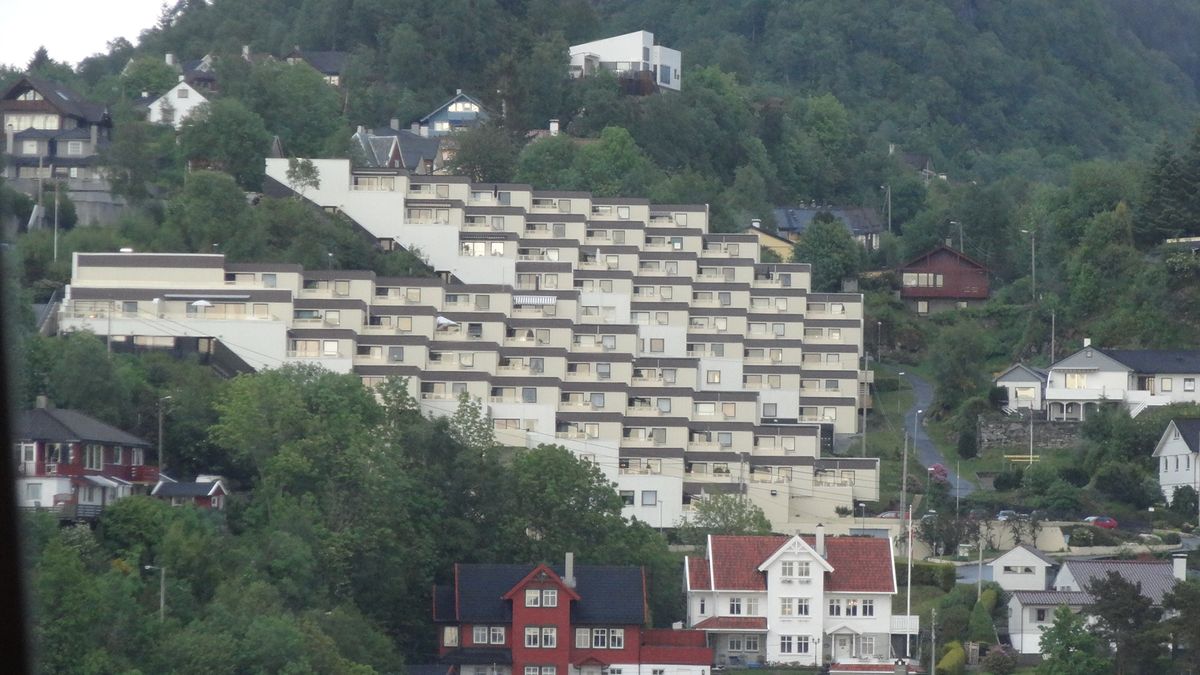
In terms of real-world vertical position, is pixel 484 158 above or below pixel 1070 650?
above

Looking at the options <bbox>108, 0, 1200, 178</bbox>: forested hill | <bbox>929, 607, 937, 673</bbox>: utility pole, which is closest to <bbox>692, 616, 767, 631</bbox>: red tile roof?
<bbox>929, 607, 937, 673</bbox>: utility pole

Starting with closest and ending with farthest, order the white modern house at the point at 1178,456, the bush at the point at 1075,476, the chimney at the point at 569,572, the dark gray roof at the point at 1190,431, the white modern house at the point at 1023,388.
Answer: the chimney at the point at 569,572
the white modern house at the point at 1178,456
the dark gray roof at the point at 1190,431
the bush at the point at 1075,476
the white modern house at the point at 1023,388

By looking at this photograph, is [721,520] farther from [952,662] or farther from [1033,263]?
[1033,263]

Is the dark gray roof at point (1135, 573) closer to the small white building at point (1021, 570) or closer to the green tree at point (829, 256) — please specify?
the small white building at point (1021, 570)

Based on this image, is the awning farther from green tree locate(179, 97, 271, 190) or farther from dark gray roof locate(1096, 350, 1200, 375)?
dark gray roof locate(1096, 350, 1200, 375)

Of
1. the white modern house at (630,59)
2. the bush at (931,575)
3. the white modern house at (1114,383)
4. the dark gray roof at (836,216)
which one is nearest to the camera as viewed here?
the bush at (931,575)

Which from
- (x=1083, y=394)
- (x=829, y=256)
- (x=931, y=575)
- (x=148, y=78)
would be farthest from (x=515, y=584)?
(x=148, y=78)

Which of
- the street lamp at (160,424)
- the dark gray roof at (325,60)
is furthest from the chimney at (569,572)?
the dark gray roof at (325,60)
